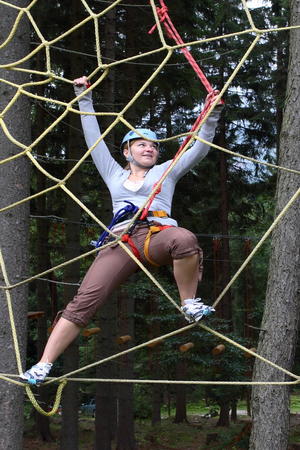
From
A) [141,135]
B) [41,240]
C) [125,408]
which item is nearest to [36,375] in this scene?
[141,135]

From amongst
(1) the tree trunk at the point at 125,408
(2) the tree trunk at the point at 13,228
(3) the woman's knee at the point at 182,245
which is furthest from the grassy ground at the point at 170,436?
(3) the woman's knee at the point at 182,245

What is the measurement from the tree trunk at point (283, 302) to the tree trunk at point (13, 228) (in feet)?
6.99

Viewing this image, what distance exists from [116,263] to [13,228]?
5.43ft

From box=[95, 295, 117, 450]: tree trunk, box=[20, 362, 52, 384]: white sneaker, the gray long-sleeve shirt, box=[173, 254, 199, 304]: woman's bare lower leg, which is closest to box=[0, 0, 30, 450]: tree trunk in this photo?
the gray long-sleeve shirt

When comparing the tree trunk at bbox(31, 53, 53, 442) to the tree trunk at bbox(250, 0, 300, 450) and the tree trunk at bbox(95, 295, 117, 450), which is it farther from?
the tree trunk at bbox(250, 0, 300, 450)

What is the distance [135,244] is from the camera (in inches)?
120

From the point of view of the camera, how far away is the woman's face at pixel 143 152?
3.23 metres

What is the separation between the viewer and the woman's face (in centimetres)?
323

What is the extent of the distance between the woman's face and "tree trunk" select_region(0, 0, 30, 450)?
1506mm

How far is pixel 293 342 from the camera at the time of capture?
5957mm

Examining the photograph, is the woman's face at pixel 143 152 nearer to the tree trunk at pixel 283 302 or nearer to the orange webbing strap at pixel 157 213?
the orange webbing strap at pixel 157 213

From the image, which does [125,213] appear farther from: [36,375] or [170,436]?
[170,436]

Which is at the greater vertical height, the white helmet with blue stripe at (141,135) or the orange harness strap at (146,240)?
the white helmet with blue stripe at (141,135)

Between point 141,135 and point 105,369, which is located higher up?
point 141,135
